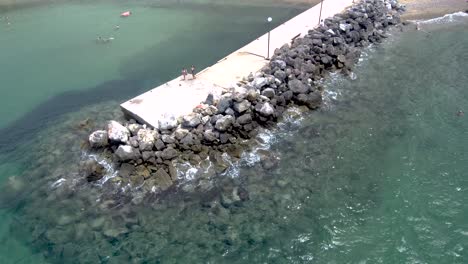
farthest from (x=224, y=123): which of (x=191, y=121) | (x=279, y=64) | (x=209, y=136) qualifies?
(x=279, y=64)

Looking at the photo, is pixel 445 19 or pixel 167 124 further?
pixel 445 19

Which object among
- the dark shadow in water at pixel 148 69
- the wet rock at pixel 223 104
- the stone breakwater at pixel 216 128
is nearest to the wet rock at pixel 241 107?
the stone breakwater at pixel 216 128

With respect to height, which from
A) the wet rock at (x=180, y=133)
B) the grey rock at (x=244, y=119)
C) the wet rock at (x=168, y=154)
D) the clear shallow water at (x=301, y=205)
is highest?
the grey rock at (x=244, y=119)

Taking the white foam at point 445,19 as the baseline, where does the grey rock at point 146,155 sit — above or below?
below

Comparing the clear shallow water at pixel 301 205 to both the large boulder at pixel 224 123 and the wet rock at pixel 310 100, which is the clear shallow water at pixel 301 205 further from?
the large boulder at pixel 224 123

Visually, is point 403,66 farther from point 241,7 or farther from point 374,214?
point 241,7

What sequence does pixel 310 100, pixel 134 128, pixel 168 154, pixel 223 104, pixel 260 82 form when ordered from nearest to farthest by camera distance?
1. pixel 168 154
2. pixel 134 128
3. pixel 223 104
4. pixel 260 82
5. pixel 310 100

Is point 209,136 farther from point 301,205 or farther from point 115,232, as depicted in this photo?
point 115,232
